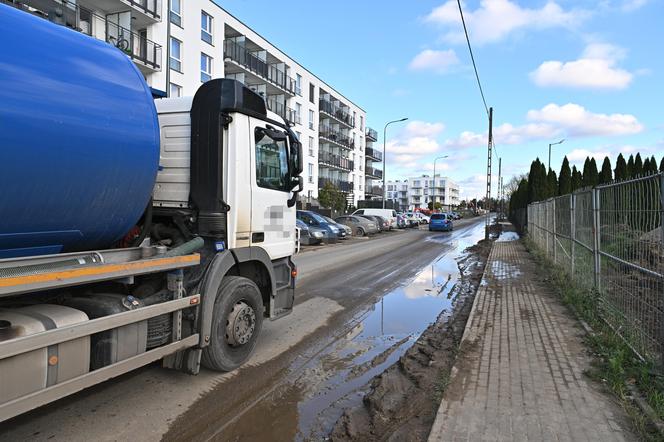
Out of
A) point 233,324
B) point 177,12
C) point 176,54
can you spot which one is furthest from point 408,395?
point 177,12

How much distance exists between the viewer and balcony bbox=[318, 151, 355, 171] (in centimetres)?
5134

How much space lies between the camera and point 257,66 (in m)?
35.9

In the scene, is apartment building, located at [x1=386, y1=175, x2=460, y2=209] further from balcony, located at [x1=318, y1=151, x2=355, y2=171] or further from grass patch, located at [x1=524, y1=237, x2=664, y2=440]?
grass patch, located at [x1=524, y1=237, x2=664, y2=440]

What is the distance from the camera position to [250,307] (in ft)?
16.1

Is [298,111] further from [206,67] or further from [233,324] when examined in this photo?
[233,324]

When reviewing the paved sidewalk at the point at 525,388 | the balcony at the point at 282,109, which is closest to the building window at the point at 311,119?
the balcony at the point at 282,109

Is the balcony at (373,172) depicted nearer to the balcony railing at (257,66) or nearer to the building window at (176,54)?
the balcony railing at (257,66)

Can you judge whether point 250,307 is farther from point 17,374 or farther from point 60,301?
point 17,374

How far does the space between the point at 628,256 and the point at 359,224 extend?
25840mm

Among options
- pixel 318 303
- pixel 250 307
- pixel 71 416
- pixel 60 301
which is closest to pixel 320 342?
pixel 250 307

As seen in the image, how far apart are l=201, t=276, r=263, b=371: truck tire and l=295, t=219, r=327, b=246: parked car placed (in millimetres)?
16580

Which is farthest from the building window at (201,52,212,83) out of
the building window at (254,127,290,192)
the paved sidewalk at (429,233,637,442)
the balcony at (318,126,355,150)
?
the paved sidewalk at (429,233,637,442)

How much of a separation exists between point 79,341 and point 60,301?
45cm

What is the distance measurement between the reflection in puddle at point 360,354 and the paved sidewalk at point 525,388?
0.89 m
